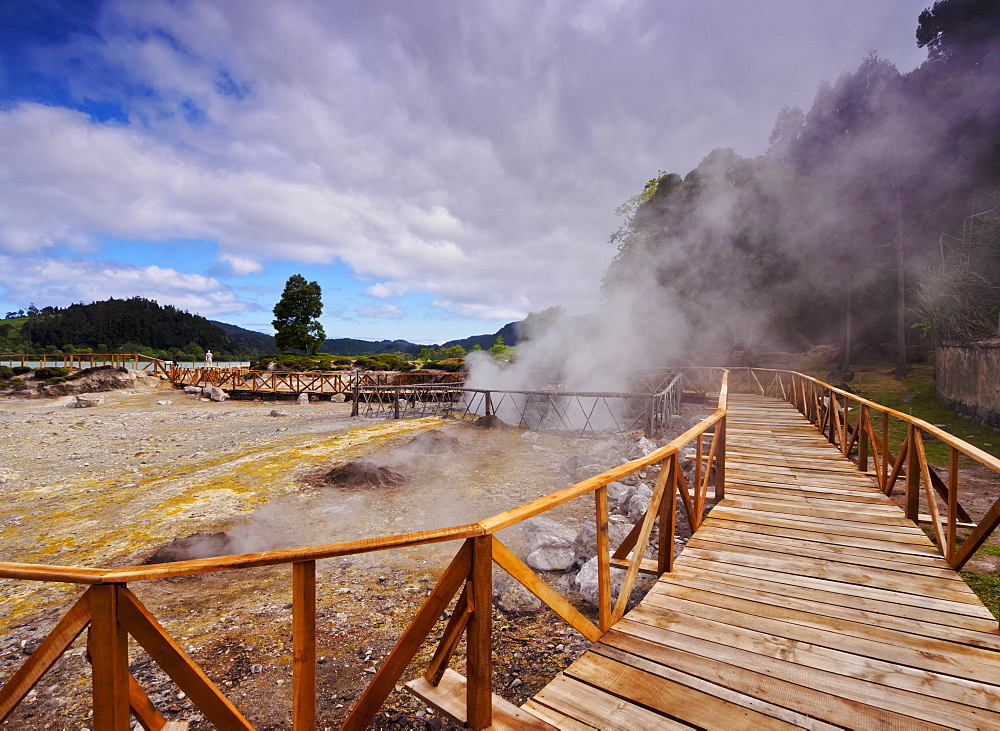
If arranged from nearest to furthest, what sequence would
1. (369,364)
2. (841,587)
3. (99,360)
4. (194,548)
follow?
(841,587), (194,548), (369,364), (99,360)

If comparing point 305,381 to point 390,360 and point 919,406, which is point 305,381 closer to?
point 390,360

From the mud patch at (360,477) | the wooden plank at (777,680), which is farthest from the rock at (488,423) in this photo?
the wooden plank at (777,680)

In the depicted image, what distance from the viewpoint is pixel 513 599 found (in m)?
4.16

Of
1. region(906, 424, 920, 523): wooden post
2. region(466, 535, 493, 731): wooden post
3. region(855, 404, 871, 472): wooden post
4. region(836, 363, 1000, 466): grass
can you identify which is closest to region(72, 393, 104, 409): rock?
region(466, 535, 493, 731): wooden post

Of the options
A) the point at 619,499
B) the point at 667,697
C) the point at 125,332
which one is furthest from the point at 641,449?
the point at 125,332

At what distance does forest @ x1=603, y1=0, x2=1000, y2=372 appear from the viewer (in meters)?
16.1

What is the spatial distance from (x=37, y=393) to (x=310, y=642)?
35053 millimetres

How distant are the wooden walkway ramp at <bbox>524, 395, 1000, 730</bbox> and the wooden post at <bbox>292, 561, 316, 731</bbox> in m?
0.93

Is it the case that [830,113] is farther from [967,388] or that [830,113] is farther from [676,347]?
[967,388]

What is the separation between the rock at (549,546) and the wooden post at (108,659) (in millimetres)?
4000

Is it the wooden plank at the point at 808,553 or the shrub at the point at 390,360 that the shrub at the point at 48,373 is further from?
the wooden plank at the point at 808,553

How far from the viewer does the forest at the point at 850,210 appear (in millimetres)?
16078

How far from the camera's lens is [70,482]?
339 inches

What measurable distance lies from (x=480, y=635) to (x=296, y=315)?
44659 mm
